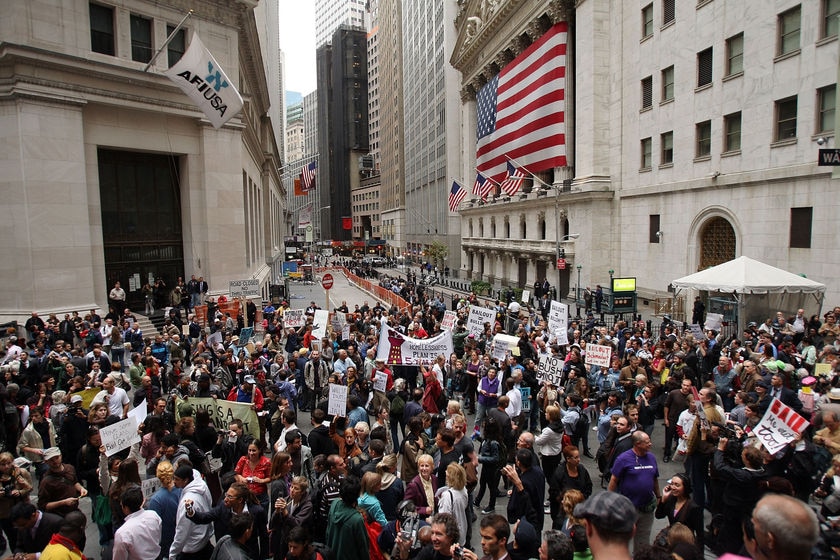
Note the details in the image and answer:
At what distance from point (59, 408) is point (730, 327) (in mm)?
21267

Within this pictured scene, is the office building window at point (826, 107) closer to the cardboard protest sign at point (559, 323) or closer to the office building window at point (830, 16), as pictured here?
the office building window at point (830, 16)

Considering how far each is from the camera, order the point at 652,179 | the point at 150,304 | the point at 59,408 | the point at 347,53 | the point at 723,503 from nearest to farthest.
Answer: the point at 723,503
the point at 59,408
the point at 150,304
the point at 652,179
the point at 347,53

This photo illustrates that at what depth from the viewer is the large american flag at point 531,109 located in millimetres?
39531

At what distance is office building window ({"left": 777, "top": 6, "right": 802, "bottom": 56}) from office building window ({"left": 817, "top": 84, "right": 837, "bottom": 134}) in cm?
230

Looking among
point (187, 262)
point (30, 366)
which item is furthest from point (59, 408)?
point (187, 262)

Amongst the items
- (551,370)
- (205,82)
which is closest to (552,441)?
(551,370)

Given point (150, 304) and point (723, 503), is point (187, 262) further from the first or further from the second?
point (723, 503)

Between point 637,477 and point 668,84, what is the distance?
29678 mm

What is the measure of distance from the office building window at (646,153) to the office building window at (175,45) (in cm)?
2578

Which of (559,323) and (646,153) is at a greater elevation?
(646,153)

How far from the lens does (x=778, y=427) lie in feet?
23.5

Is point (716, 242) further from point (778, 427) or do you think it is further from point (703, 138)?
point (778, 427)

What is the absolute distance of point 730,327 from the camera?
20797mm

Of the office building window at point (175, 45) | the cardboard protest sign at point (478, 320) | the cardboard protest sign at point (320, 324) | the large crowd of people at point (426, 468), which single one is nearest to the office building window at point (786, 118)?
the large crowd of people at point (426, 468)
